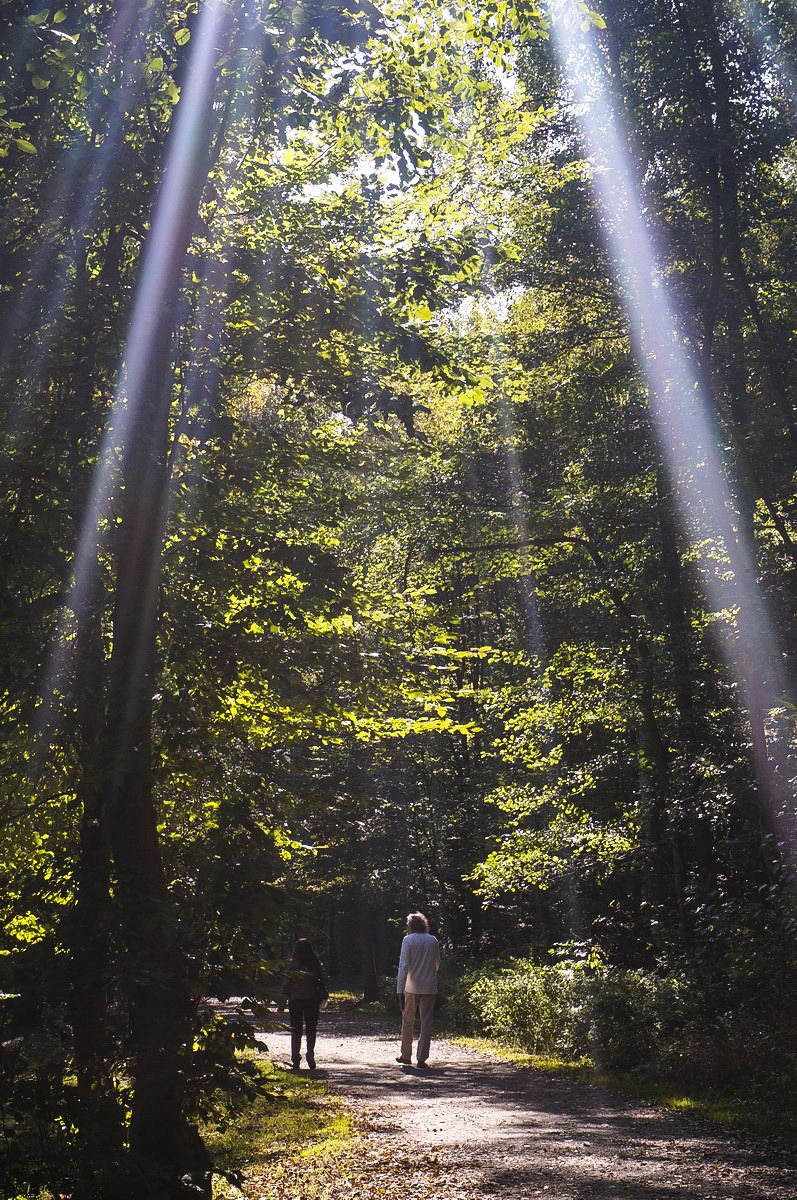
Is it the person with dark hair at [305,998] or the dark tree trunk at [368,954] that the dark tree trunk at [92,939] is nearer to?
the person with dark hair at [305,998]

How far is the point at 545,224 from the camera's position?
14930 millimetres

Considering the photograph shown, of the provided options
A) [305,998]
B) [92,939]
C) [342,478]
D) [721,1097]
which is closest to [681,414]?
[342,478]

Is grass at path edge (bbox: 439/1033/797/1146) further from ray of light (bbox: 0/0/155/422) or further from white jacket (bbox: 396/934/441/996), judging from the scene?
ray of light (bbox: 0/0/155/422)

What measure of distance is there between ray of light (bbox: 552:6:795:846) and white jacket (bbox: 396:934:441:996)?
4562 mm

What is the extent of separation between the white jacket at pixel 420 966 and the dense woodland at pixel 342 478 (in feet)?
7.65

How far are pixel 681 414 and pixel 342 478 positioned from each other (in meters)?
4.35

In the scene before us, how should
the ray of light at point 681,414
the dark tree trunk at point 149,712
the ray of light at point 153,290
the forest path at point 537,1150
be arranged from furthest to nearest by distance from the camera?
the ray of light at point 681,414
the ray of light at point 153,290
the forest path at point 537,1150
the dark tree trunk at point 149,712

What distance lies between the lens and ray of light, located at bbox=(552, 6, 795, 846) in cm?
1248

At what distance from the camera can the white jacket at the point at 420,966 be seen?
44.0 feet

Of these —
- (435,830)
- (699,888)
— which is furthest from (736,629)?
(435,830)

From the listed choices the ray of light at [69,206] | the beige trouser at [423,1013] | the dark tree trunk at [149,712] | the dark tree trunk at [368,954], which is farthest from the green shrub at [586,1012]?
the dark tree trunk at [368,954]

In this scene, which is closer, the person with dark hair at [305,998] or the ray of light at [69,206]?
the ray of light at [69,206]

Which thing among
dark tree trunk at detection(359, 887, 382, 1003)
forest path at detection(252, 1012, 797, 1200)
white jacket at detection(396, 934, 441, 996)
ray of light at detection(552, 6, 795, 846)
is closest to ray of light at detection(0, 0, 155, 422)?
ray of light at detection(552, 6, 795, 846)

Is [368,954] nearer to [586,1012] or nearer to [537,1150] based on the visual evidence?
[586,1012]
